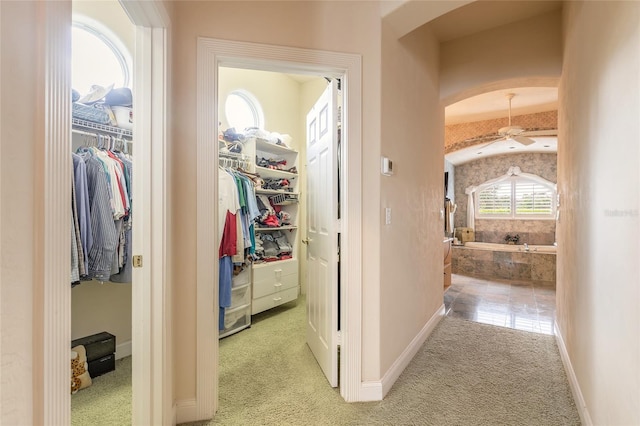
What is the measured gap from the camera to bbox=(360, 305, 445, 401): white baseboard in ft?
6.39

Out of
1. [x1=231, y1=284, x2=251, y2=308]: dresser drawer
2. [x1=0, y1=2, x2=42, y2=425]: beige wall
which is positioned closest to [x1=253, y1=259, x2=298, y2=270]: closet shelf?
[x1=231, y1=284, x2=251, y2=308]: dresser drawer

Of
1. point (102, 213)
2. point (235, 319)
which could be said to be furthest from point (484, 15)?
point (235, 319)

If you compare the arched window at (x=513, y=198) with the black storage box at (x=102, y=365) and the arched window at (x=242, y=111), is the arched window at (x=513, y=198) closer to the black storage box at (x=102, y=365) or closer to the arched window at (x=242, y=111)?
the arched window at (x=242, y=111)

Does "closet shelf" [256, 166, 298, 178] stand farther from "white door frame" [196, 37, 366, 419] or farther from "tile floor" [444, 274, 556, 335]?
"tile floor" [444, 274, 556, 335]

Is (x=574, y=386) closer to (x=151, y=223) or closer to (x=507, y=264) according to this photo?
(x=151, y=223)

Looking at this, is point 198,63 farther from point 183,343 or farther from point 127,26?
point 183,343

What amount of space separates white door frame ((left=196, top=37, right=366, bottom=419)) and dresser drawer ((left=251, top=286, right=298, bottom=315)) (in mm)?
1510

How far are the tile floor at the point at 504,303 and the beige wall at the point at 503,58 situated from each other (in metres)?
2.49

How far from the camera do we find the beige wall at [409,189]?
81.4 inches

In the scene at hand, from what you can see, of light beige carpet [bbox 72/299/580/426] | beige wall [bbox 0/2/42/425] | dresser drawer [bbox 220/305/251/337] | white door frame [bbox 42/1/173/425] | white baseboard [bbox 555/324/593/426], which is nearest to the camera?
beige wall [bbox 0/2/42/425]

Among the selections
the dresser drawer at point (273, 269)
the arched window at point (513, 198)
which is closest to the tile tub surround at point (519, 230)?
the arched window at point (513, 198)

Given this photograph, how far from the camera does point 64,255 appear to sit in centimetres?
80

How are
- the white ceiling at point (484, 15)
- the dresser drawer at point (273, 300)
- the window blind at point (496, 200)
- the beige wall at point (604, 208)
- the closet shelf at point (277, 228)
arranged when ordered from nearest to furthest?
1. the beige wall at point (604, 208)
2. the white ceiling at point (484, 15)
3. the dresser drawer at point (273, 300)
4. the closet shelf at point (277, 228)
5. the window blind at point (496, 200)

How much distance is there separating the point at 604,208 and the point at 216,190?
2000 mm
